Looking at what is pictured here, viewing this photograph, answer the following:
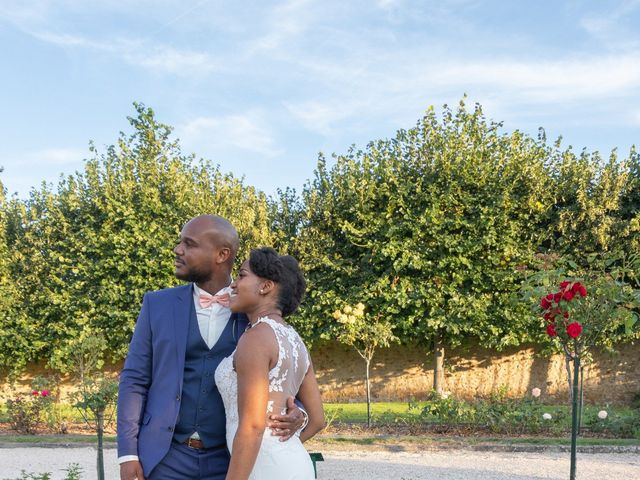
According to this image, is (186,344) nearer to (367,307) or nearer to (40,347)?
(367,307)

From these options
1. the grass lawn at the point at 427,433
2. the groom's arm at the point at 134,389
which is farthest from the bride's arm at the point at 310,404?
the grass lawn at the point at 427,433

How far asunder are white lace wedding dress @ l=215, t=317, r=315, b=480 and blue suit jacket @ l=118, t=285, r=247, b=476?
0.20m

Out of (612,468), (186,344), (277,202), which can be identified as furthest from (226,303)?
(277,202)

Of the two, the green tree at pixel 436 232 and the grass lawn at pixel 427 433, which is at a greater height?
the green tree at pixel 436 232

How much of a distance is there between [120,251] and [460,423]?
969cm

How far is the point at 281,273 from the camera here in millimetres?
2797

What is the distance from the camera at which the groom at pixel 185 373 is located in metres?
2.78

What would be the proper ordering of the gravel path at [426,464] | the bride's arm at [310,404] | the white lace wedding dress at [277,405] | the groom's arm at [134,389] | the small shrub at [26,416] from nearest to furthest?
1. the white lace wedding dress at [277,405]
2. the groom's arm at [134,389]
3. the bride's arm at [310,404]
4. the gravel path at [426,464]
5. the small shrub at [26,416]

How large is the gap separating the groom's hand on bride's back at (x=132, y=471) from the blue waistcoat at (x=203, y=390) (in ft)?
0.58

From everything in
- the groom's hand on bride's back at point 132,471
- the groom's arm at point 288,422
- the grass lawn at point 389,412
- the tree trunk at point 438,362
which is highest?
the groom's arm at point 288,422

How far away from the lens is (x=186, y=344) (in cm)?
290

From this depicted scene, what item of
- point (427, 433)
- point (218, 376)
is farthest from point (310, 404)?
point (427, 433)

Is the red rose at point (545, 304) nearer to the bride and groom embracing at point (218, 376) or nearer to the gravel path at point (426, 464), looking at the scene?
the gravel path at point (426, 464)

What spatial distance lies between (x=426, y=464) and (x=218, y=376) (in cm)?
677
